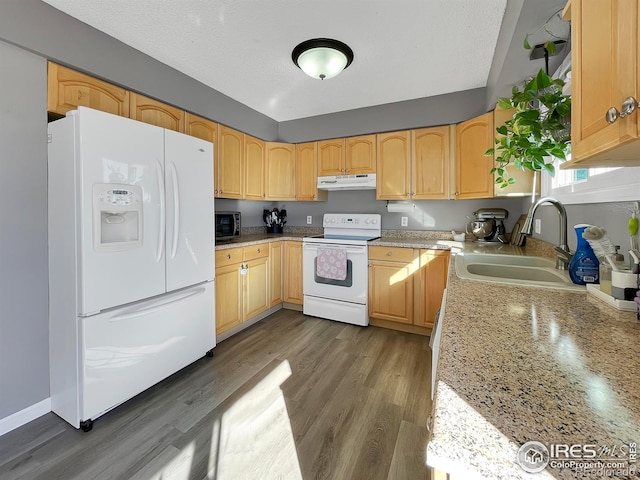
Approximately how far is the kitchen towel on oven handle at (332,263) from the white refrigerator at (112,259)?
1.46m

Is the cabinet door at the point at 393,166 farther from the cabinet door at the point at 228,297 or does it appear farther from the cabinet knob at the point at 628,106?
the cabinet knob at the point at 628,106

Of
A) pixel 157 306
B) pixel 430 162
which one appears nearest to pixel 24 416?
pixel 157 306

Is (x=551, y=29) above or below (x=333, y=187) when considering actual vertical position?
above

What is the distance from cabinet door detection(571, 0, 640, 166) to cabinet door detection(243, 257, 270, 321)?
262 cm

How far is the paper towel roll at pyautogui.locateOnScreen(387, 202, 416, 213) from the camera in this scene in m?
3.29

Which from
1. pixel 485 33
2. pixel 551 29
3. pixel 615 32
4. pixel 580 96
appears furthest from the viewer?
pixel 485 33

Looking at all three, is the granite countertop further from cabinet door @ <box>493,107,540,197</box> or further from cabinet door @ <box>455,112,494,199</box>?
cabinet door @ <box>455,112,494,199</box>

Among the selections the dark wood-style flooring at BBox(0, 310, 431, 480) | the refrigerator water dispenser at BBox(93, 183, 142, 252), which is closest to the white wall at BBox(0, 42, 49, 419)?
the dark wood-style flooring at BBox(0, 310, 431, 480)

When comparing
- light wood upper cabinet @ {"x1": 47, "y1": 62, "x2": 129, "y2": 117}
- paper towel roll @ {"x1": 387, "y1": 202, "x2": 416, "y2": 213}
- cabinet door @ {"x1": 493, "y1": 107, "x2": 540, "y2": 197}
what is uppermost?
light wood upper cabinet @ {"x1": 47, "y1": 62, "x2": 129, "y2": 117}

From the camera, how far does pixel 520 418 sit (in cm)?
40

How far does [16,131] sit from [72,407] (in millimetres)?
1567

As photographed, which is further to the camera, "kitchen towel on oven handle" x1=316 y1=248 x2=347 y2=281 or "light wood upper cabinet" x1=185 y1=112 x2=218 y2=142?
"kitchen towel on oven handle" x1=316 y1=248 x2=347 y2=281

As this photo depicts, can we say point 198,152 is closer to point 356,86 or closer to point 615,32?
point 356,86

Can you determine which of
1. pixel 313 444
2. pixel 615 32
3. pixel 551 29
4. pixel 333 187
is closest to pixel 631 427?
pixel 615 32
